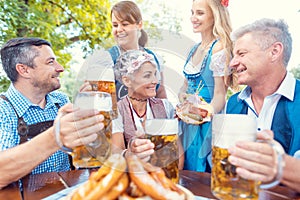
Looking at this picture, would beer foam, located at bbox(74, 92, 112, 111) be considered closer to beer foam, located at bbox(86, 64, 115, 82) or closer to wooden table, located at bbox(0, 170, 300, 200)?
beer foam, located at bbox(86, 64, 115, 82)

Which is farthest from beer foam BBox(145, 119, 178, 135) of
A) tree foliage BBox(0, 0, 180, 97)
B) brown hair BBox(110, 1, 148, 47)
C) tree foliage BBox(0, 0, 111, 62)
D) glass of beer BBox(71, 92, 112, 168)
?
tree foliage BBox(0, 0, 111, 62)

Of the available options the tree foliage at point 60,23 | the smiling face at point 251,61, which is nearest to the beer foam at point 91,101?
the smiling face at point 251,61

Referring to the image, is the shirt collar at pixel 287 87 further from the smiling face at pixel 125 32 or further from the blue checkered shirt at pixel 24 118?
the blue checkered shirt at pixel 24 118

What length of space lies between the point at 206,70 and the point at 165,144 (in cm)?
44

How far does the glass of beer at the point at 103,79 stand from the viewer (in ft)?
2.94

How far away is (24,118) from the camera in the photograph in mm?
1259

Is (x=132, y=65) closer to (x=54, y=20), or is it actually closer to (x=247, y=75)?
(x=247, y=75)

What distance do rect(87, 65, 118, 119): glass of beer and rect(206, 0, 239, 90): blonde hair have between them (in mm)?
585

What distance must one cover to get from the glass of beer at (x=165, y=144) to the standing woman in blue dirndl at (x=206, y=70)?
142 millimetres

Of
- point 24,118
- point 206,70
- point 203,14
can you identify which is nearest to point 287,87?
point 206,70

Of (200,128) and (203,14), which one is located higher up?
(203,14)

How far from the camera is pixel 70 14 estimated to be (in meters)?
3.12

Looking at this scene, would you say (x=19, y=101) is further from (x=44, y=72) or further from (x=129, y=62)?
(x=129, y=62)

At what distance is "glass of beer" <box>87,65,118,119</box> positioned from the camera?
35.3 inches
